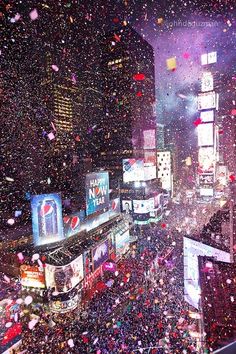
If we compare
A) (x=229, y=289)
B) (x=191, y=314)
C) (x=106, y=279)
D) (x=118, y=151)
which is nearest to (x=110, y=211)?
(x=106, y=279)

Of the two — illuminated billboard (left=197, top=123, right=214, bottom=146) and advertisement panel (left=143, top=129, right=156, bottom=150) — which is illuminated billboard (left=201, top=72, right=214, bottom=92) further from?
advertisement panel (left=143, top=129, right=156, bottom=150)

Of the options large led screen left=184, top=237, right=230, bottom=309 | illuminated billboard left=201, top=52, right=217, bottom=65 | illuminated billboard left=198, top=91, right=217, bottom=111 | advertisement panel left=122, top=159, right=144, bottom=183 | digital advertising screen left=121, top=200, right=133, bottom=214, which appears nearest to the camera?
large led screen left=184, top=237, right=230, bottom=309

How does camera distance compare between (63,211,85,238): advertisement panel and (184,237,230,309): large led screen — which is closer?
(184,237,230,309): large led screen

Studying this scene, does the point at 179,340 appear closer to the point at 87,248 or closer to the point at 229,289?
the point at 229,289

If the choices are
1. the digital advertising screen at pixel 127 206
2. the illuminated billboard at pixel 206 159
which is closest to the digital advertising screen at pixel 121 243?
the digital advertising screen at pixel 127 206

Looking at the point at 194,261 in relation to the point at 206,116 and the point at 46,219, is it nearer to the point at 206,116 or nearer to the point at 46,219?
the point at 46,219

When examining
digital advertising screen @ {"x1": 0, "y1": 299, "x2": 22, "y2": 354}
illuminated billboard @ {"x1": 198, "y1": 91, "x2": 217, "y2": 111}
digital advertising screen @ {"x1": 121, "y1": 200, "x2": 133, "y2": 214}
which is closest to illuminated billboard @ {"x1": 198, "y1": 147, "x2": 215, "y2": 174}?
illuminated billboard @ {"x1": 198, "y1": 91, "x2": 217, "y2": 111}

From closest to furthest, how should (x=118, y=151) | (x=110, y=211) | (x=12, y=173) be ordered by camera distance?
(x=110, y=211) < (x=12, y=173) < (x=118, y=151)
